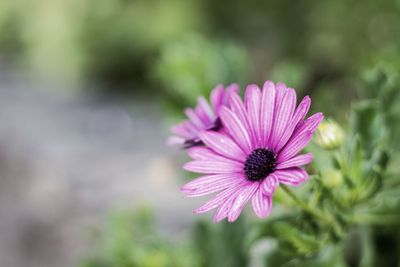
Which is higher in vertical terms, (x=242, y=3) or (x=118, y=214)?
(x=242, y=3)

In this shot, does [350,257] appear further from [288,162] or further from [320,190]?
[288,162]

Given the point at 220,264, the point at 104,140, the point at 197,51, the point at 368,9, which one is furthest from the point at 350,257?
the point at 104,140

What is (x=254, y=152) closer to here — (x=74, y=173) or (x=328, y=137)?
(x=328, y=137)

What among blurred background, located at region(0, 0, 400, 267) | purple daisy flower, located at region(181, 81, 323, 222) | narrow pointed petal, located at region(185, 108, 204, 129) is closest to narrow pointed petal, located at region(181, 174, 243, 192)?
purple daisy flower, located at region(181, 81, 323, 222)

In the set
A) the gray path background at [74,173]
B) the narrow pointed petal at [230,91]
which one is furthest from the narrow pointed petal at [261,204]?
the gray path background at [74,173]

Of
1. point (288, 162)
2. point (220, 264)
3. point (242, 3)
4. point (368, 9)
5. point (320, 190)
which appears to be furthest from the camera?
point (242, 3)

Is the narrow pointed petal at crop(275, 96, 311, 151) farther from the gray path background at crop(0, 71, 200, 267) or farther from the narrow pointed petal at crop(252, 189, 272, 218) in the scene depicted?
the gray path background at crop(0, 71, 200, 267)
